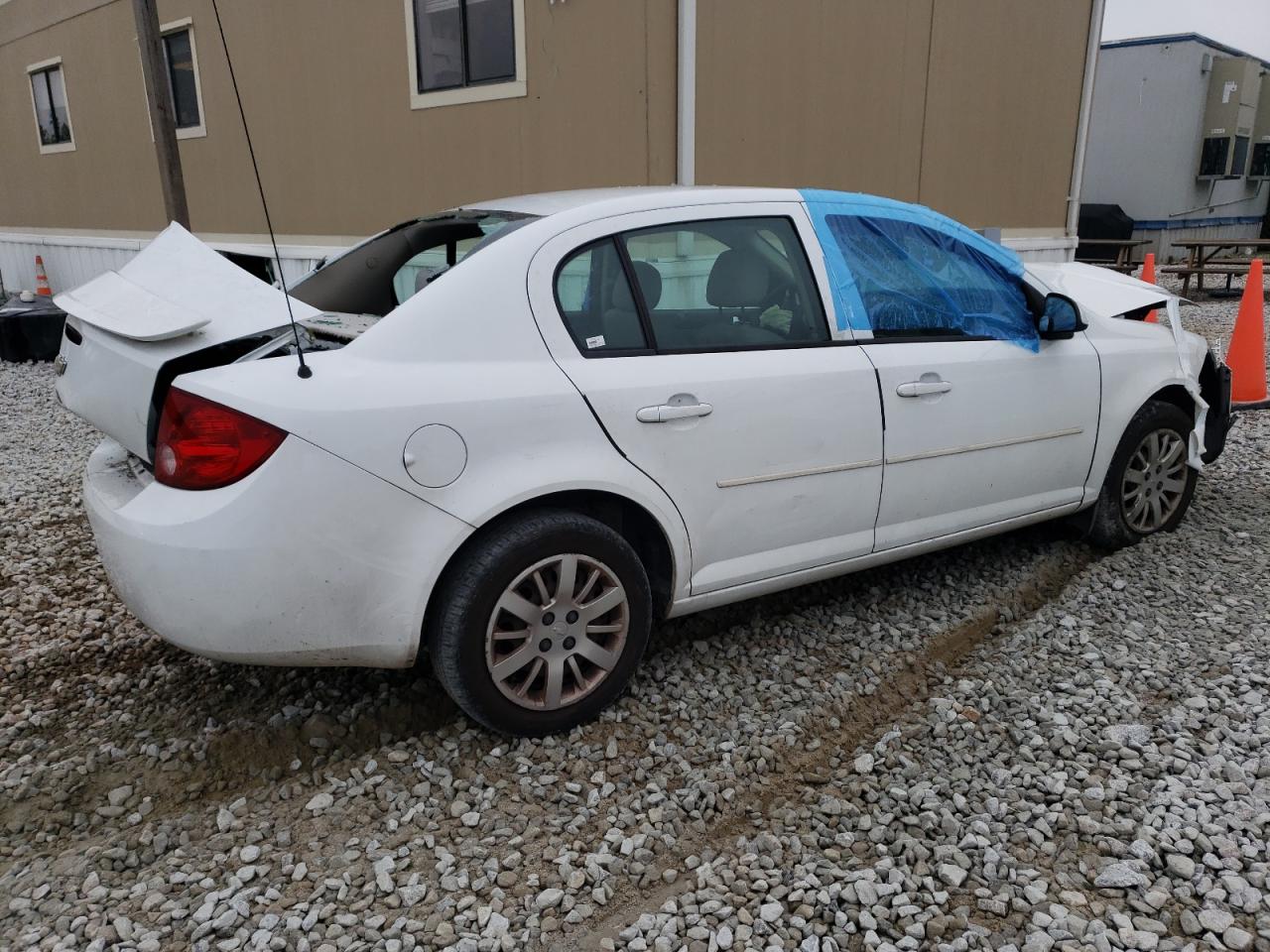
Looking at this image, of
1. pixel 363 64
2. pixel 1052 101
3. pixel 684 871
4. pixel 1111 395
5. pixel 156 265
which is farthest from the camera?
pixel 1052 101

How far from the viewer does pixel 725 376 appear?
118 inches

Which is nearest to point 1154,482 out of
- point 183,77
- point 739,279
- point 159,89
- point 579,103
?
point 739,279

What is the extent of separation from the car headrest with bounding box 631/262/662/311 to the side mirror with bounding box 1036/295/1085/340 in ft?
5.32

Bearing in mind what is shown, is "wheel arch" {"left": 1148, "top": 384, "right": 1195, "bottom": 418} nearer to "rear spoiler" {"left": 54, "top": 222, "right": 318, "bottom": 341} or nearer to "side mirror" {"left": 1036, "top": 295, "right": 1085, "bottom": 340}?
"side mirror" {"left": 1036, "top": 295, "right": 1085, "bottom": 340}

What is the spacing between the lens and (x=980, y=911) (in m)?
2.24

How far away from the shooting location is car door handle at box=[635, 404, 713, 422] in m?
2.84

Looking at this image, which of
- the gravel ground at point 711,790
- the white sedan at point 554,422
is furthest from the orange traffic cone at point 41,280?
the white sedan at point 554,422

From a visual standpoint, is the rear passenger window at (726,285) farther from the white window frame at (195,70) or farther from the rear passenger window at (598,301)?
the white window frame at (195,70)

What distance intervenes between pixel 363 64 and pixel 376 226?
1.45 metres

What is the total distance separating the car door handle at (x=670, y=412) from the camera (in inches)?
112

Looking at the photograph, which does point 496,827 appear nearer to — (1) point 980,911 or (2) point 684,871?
(2) point 684,871

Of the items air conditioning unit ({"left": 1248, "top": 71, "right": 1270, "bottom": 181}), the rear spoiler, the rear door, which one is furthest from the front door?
air conditioning unit ({"left": 1248, "top": 71, "right": 1270, "bottom": 181})

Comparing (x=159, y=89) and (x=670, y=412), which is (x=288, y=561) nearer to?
(x=670, y=412)

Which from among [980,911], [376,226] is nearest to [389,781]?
[980,911]
